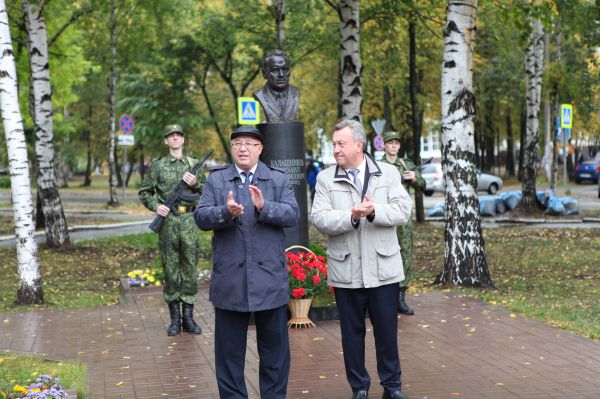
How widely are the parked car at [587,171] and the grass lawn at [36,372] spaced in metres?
47.1

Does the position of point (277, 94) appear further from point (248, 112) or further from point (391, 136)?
point (248, 112)

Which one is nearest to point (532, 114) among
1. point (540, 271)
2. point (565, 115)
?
point (565, 115)

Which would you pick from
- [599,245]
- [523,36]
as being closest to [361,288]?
[523,36]

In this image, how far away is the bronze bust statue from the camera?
11.1 metres

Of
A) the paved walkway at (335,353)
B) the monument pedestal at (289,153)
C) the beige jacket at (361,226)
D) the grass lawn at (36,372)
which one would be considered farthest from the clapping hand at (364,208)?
the monument pedestal at (289,153)

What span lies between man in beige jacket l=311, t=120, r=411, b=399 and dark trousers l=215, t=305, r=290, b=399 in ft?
2.12

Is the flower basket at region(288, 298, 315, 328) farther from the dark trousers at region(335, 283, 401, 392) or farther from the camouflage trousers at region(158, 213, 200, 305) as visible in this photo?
the dark trousers at region(335, 283, 401, 392)

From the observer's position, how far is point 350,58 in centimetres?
1739

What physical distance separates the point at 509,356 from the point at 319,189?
101 inches

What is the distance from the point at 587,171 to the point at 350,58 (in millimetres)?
37043

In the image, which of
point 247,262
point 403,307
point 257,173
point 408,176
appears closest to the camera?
point 247,262

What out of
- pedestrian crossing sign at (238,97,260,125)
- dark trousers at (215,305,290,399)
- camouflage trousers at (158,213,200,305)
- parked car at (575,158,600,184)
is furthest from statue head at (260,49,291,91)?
parked car at (575,158,600,184)

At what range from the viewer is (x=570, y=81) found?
89.5 ft

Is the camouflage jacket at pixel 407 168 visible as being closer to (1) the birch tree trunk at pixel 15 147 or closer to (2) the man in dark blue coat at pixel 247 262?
(2) the man in dark blue coat at pixel 247 262
